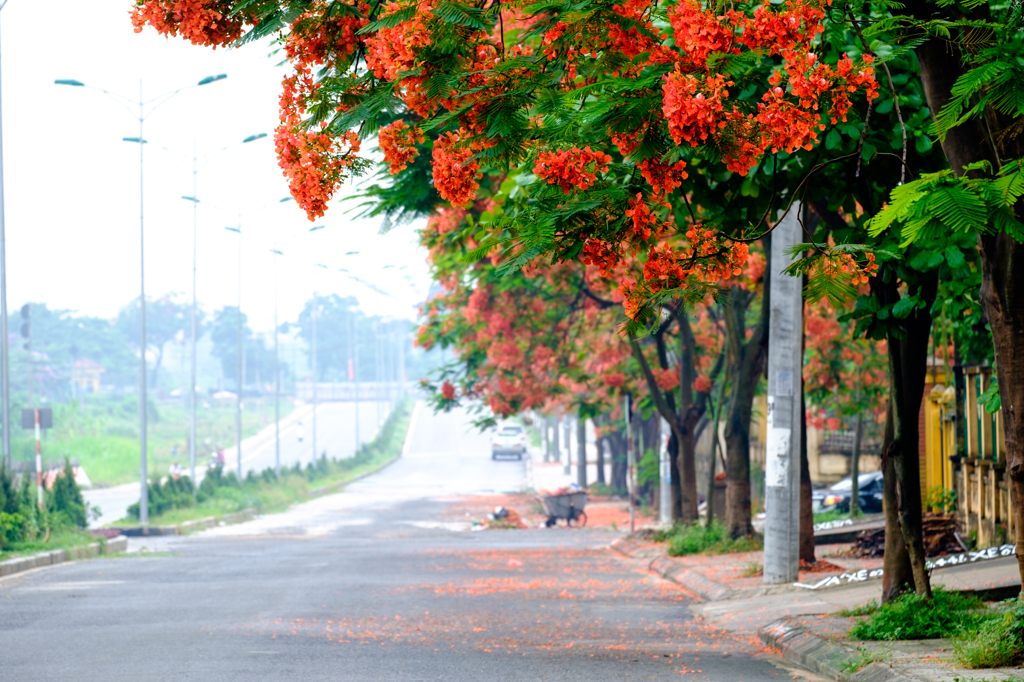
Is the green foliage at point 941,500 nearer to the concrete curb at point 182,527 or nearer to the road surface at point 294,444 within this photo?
the concrete curb at point 182,527

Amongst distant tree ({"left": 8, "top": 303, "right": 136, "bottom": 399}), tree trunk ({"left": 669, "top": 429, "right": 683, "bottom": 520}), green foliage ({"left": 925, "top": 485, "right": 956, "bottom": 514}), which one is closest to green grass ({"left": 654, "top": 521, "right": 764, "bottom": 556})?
green foliage ({"left": 925, "top": 485, "right": 956, "bottom": 514})

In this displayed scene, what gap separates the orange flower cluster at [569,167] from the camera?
6.93m

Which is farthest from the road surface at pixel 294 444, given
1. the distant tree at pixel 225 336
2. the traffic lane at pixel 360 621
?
the traffic lane at pixel 360 621

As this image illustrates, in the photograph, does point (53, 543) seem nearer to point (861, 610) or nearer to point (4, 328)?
point (4, 328)

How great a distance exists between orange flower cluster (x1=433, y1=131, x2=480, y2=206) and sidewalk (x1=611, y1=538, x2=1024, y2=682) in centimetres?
414

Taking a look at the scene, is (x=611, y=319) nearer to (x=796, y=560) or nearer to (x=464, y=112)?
(x=796, y=560)

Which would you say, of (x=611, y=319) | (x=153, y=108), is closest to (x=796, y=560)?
(x=611, y=319)

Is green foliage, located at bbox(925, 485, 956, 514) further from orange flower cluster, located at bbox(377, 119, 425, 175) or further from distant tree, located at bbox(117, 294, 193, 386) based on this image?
distant tree, located at bbox(117, 294, 193, 386)

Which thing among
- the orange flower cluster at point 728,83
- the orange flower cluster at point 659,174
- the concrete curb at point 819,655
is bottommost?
the concrete curb at point 819,655

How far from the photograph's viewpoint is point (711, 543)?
2022cm

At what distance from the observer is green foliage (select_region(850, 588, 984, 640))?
9836mm

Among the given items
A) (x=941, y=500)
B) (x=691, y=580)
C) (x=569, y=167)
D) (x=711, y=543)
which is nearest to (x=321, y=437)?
(x=711, y=543)

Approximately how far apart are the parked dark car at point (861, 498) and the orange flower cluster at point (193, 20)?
24.4 m

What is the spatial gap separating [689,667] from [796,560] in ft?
19.6
